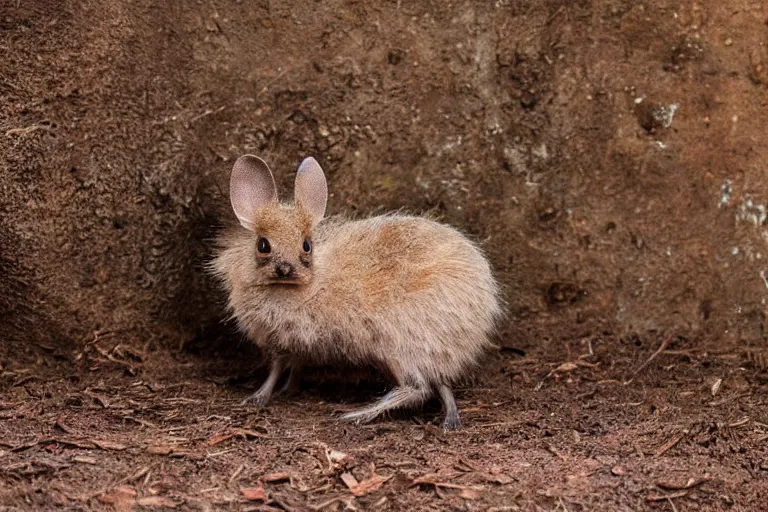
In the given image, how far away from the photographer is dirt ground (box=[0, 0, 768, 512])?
18.1ft

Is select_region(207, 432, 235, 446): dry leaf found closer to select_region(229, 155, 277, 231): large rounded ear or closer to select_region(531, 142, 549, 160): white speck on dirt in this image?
select_region(229, 155, 277, 231): large rounded ear

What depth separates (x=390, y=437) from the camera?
516 cm

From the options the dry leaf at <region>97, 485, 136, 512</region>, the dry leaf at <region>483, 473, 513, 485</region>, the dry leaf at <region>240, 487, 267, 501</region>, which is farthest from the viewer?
the dry leaf at <region>483, 473, 513, 485</region>

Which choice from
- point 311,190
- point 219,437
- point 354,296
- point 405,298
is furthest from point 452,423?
point 311,190

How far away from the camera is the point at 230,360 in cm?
630

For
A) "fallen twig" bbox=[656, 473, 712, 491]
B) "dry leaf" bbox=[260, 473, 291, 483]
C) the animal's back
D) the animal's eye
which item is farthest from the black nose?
"fallen twig" bbox=[656, 473, 712, 491]

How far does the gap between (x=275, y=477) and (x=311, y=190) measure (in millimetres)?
1763

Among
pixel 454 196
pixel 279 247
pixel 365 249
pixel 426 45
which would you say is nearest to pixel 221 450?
pixel 279 247

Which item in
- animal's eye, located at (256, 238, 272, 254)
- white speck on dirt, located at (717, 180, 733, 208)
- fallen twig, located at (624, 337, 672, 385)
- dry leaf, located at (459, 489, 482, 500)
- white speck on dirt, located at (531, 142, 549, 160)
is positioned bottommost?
dry leaf, located at (459, 489, 482, 500)

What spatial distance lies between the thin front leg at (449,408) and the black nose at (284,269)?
1101 millimetres

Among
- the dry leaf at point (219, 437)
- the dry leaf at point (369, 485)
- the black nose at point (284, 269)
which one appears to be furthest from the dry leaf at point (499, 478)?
the black nose at point (284, 269)

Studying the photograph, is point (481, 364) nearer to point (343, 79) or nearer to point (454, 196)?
point (454, 196)

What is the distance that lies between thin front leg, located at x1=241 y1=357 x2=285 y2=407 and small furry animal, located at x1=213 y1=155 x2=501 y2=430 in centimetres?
1

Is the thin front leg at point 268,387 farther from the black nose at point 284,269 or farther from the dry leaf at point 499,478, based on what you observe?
the dry leaf at point 499,478
